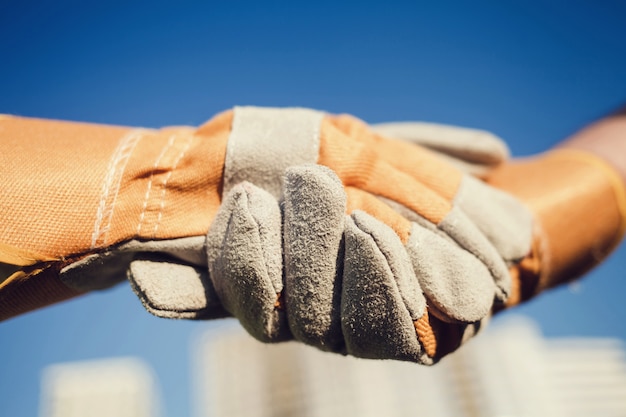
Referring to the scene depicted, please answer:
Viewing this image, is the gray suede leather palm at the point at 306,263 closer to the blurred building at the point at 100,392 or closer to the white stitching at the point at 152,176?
the white stitching at the point at 152,176

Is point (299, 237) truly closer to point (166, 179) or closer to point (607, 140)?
point (166, 179)

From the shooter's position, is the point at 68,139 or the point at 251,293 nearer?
the point at 251,293

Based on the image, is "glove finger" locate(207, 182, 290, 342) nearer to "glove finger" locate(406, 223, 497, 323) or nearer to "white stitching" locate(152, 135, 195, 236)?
"white stitching" locate(152, 135, 195, 236)

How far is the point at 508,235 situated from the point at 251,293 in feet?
1.77

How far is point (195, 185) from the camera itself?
0.87 m

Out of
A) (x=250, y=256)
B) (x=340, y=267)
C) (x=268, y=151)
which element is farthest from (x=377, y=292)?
(x=268, y=151)

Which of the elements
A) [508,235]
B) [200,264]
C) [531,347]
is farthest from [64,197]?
[531,347]

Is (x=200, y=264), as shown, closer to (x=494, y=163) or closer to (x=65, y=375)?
(x=494, y=163)

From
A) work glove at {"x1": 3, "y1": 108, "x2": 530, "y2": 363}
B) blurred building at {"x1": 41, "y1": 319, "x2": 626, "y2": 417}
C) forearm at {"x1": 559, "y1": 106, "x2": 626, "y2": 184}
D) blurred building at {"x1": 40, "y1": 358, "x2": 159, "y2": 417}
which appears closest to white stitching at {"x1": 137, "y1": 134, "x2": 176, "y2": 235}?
work glove at {"x1": 3, "y1": 108, "x2": 530, "y2": 363}

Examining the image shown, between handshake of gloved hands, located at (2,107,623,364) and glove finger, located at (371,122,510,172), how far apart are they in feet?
0.77

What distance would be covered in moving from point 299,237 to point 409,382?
53338 mm

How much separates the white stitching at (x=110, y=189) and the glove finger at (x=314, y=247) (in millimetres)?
317

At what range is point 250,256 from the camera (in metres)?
0.74

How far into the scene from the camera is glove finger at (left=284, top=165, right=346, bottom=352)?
28.2 inches
